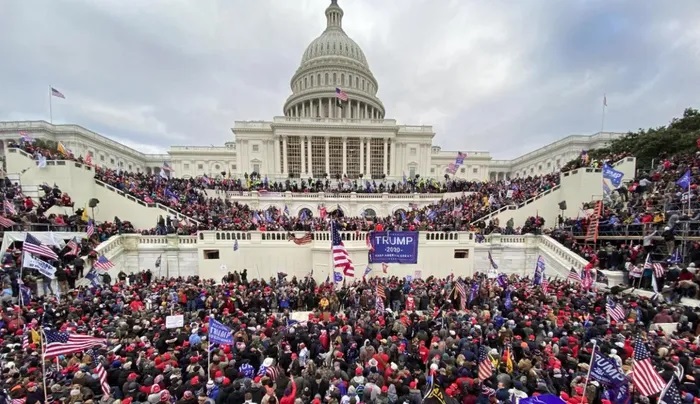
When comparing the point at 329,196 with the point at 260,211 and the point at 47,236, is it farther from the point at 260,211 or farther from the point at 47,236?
the point at 47,236

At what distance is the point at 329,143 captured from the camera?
2167 inches

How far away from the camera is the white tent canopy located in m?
14.9

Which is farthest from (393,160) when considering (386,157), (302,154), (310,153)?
(302,154)

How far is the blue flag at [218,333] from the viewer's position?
720 cm

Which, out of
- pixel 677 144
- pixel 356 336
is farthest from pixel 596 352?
pixel 677 144

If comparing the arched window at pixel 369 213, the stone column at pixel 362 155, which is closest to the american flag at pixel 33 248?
the arched window at pixel 369 213

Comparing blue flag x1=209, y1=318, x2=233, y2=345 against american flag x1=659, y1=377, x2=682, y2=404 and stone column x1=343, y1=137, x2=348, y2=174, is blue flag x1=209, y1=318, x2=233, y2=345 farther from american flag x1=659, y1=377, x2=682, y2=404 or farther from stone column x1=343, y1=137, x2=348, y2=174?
stone column x1=343, y1=137, x2=348, y2=174

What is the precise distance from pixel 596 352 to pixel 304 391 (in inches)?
225

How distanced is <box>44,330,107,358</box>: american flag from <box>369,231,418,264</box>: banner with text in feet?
38.6

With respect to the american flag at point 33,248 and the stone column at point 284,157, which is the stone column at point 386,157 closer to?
the stone column at point 284,157

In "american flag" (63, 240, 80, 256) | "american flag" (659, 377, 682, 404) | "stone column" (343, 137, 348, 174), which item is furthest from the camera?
"stone column" (343, 137, 348, 174)

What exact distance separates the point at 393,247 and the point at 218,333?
10.6m

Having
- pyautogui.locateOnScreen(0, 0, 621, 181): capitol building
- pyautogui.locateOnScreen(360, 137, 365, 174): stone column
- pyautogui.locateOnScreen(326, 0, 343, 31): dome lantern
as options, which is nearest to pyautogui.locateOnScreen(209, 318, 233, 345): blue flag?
pyautogui.locateOnScreen(0, 0, 621, 181): capitol building

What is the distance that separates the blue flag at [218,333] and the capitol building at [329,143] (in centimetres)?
3095
